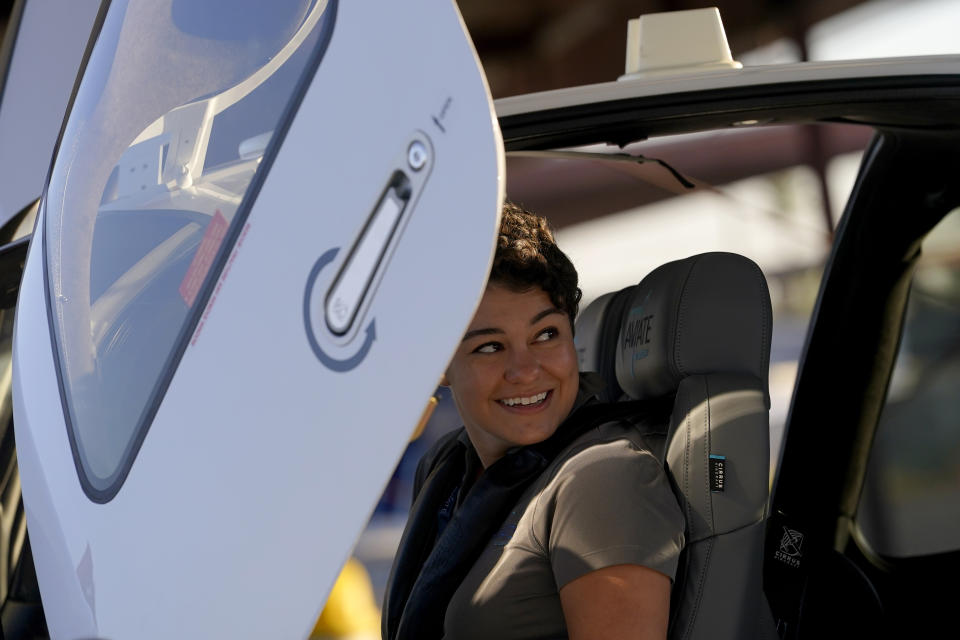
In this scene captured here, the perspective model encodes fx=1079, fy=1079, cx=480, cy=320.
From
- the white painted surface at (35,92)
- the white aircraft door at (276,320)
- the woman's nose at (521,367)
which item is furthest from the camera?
the woman's nose at (521,367)

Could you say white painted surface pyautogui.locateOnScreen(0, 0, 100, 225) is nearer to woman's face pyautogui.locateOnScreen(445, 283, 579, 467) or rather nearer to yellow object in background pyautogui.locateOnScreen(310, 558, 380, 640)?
woman's face pyautogui.locateOnScreen(445, 283, 579, 467)

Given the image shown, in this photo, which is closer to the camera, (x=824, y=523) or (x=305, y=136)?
(x=305, y=136)

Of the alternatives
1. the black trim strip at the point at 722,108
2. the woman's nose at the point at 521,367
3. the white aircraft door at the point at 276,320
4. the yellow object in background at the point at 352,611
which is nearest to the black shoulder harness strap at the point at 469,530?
the woman's nose at the point at 521,367

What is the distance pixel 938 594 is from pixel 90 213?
6.45 ft

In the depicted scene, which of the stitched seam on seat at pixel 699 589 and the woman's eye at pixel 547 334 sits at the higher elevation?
the woman's eye at pixel 547 334

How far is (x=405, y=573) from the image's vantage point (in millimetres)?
1767

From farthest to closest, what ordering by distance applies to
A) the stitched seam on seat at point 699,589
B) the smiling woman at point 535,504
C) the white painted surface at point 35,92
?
the stitched seam on seat at point 699,589
the smiling woman at point 535,504
the white painted surface at point 35,92

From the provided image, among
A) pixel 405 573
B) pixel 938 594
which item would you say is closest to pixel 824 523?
pixel 938 594

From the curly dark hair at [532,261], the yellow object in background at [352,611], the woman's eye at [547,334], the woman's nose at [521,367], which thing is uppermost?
the curly dark hair at [532,261]

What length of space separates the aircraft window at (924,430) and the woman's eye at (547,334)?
1.02m

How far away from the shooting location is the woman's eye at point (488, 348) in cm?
163

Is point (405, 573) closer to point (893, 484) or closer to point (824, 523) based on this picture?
point (824, 523)

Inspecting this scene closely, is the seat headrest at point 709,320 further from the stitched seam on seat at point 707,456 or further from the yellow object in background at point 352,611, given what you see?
the yellow object in background at point 352,611

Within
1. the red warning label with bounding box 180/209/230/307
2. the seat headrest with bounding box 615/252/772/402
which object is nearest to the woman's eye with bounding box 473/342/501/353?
the seat headrest with bounding box 615/252/772/402
